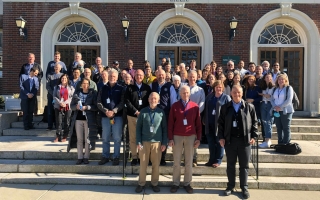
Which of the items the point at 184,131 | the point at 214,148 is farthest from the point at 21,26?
the point at 214,148

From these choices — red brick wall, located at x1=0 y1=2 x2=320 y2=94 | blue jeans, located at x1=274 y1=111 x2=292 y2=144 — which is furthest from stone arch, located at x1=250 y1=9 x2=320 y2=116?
blue jeans, located at x1=274 y1=111 x2=292 y2=144

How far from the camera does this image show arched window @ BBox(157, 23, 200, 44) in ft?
36.2

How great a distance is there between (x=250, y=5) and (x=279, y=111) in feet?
18.1

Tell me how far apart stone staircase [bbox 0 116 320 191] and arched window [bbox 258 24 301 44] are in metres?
5.27

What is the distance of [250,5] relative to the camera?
10586 millimetres

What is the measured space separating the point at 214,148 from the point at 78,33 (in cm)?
776

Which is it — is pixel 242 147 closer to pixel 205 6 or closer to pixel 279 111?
pixel 279 111

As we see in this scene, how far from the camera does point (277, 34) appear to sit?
36.1 ft

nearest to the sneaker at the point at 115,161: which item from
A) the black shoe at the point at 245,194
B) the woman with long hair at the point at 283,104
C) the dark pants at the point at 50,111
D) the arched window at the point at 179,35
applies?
the black shoe at the point at 245,194

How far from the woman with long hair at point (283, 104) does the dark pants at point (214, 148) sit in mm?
1867

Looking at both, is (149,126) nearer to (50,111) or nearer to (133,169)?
(133,169)

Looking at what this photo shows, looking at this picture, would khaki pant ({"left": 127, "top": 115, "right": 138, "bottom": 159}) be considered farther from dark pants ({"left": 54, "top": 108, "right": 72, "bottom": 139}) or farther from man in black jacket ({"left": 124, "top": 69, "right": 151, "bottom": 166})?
dark pants ({"left": 54, "top": 108, "right": 72, "bottom": 139})

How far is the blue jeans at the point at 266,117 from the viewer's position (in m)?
6.97

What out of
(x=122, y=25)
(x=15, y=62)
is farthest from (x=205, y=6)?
(x=15, y=62)
